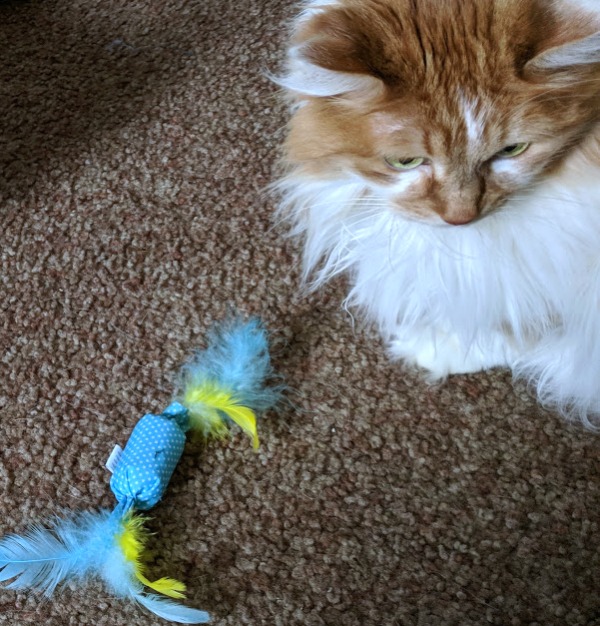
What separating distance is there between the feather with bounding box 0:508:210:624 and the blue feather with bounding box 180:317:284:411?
274 mm

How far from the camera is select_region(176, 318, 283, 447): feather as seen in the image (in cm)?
120

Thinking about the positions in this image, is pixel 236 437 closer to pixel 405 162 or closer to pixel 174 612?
pixel 174 612

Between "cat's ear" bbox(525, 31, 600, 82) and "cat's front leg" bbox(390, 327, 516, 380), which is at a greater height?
"cat's ear" bbox(525, 31, 600, 82)

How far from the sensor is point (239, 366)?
1.23 meters

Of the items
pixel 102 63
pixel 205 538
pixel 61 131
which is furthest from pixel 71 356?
pixel 102 63

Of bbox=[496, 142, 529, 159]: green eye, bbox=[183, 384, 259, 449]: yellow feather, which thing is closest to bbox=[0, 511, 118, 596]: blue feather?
bbox=[183, 384, 259, 449]: yellow feather

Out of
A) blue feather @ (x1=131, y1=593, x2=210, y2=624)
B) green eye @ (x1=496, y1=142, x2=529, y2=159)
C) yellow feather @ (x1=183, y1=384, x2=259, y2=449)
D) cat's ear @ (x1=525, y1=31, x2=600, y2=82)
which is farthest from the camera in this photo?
yellow feather @ (x1=183, y1=384, x2=259, y2=449)

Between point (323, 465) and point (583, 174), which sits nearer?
point (583, 174)

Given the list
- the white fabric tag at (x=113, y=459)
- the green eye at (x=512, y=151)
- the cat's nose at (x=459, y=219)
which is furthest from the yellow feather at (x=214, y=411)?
the green eye at (x=512, y=151)

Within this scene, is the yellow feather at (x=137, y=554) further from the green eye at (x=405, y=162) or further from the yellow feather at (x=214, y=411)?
the green eye at (x=405, y=162)

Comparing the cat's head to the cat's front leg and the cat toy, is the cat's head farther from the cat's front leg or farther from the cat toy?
the cat toy

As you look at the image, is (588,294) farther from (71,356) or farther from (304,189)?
(71,356)

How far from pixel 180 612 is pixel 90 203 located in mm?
915

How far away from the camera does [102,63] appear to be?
A: 5.65 feet
